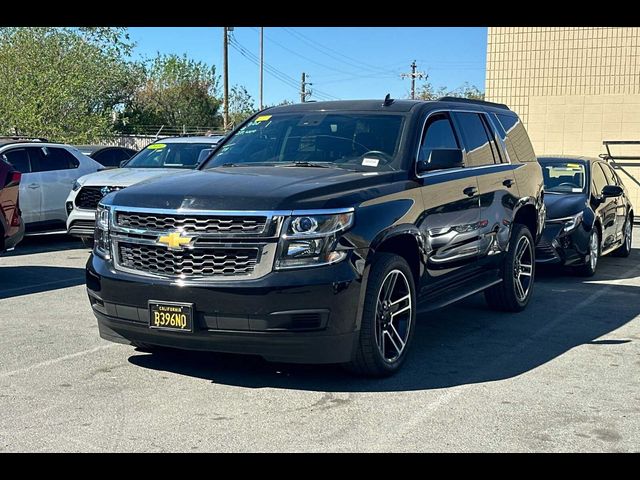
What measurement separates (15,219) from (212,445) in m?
6.68

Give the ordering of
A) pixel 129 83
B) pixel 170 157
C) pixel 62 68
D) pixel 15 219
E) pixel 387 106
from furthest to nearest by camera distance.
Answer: pixel 129 83
pixel 62 68
pixel 170 157
pixel 15 219
pixel 387 106

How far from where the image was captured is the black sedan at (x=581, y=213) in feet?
33.7

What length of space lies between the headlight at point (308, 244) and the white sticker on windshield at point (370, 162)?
1233 mm

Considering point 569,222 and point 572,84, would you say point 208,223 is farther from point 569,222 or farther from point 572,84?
point 572,84

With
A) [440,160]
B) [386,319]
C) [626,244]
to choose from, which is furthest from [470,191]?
[626,244]

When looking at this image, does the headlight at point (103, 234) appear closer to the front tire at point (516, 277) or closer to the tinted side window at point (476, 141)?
the tinted side window at point (476, 141)

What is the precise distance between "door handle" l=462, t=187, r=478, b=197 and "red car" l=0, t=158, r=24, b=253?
18.8 feet

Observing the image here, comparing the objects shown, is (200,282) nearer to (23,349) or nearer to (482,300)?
(23,349)

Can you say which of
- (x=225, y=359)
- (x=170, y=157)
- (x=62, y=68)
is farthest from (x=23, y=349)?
(x=62, y=68)

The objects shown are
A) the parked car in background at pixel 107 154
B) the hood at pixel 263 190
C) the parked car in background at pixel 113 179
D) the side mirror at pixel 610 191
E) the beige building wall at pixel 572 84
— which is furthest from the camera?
the beige building wall at pixel 572 84

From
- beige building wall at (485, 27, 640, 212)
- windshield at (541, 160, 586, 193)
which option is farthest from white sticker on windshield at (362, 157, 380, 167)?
beige building wall at (485, 27, 640, 212)

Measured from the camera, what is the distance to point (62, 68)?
32719 millimetres

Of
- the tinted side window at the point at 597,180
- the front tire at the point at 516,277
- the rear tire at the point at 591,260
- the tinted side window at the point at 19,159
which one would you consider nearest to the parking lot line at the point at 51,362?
the front tire at the point at 516,277

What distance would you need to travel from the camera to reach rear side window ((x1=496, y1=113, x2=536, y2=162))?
8586 mm
